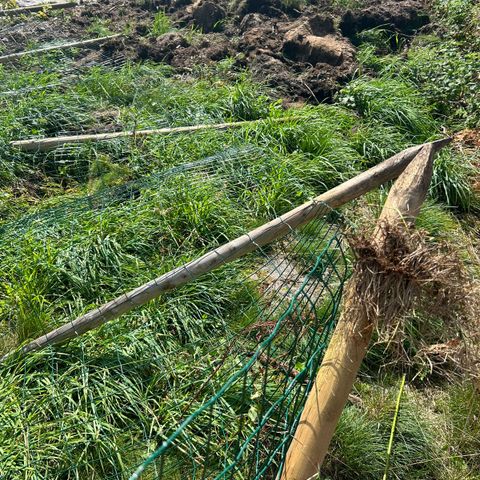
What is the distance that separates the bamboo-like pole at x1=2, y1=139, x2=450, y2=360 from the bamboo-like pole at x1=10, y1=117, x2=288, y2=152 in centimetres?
225

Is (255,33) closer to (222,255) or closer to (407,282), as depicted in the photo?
(222,255)

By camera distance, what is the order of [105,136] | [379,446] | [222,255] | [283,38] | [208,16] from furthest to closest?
1. [208,16]
2. [283,38]
3. [105,136]
4. [222,255]
5. [379,446]

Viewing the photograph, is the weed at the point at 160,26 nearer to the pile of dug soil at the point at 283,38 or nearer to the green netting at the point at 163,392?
the pile of dug soil at the point at 283,38

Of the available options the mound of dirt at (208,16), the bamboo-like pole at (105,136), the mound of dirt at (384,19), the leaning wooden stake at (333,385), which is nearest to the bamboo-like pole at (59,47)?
the mound of dirt at (208,16)

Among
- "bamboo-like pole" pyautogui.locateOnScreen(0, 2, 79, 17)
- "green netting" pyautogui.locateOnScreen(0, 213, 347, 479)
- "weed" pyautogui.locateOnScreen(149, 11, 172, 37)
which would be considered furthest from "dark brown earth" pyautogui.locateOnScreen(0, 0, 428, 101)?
"green netting" pyautogui.locateOnScreen(0, 213, 347, 479)

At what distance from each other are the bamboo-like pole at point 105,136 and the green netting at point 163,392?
2.25 metres

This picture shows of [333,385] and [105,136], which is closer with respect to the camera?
A: [333,385]

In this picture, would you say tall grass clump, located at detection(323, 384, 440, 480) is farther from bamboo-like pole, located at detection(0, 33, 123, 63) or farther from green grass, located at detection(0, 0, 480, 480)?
bamboo-like pole, located at detection(0, 33, 123, 63)

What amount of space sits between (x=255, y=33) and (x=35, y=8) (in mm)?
3629

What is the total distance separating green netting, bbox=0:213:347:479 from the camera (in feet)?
9.32

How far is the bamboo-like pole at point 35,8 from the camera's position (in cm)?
887

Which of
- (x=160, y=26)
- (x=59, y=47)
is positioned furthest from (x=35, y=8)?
(x=160, y=26)

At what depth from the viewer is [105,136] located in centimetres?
560

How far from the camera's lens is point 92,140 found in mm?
5570
